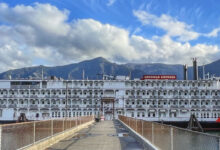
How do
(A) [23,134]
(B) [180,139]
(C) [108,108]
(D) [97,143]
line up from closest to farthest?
(B) [180,139] → (A) [23,134] → (D) [97,143] → (C) [108,108]

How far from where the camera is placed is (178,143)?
7129mm

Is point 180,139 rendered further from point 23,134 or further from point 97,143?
point 97,143

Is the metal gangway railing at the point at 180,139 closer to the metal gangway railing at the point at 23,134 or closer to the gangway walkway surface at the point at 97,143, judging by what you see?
the gangway walkway surface at the point at 97,143

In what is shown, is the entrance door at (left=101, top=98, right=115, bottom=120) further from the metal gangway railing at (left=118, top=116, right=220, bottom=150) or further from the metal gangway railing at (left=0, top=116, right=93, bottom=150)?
the metal gangway railing at (left=118, top=116, right=220, bottom=150)

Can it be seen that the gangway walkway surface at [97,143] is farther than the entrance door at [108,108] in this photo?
No

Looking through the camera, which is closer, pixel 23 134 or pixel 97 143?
pixel 23 134

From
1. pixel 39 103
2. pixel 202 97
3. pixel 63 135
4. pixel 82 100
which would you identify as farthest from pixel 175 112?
pixel 63 135

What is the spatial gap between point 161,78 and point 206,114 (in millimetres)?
11184

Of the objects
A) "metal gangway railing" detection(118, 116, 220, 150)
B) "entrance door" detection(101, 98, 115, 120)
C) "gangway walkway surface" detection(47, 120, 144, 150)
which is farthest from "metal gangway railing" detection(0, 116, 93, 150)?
"entrance door" detection(101, 98, 115, 120)

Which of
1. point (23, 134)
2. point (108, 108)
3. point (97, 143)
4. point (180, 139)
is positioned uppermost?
point (180, 139)

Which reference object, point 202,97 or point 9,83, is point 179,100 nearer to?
point 202,97

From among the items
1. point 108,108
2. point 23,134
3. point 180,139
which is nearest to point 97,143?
point 23,134

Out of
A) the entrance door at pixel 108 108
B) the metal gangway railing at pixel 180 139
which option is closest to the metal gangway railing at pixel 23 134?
the metal gangway railing at pixel 180 139

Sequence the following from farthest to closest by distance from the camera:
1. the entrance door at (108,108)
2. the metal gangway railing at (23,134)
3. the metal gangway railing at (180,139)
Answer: the entrance door at (108,108) < the metal gangway railing at (23,134) < the metal gangway railing at (180,139)
